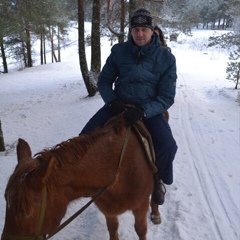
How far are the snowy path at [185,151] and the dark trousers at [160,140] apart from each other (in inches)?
44.1

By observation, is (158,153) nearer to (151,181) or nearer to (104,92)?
(151,181)

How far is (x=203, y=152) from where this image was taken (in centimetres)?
607

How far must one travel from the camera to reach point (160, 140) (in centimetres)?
300

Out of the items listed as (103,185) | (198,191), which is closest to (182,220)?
(198,191)

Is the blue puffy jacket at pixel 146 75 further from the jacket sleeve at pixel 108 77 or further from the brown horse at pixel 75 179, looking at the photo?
the brown horse at pixel 75 179

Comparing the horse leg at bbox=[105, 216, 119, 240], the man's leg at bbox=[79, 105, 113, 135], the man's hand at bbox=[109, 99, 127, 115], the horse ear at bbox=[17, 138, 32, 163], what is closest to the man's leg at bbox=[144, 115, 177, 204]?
the man's hand at bbox=[109, 99, 127, 115]

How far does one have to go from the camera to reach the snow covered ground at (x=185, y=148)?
3727 mm

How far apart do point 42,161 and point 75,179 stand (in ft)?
1.04

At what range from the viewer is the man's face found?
3057 mm

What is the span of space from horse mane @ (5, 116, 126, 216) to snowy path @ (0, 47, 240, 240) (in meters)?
2.01

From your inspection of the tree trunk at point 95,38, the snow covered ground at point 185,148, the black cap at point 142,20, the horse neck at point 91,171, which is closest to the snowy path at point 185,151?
the snow covered ground at point 185,148

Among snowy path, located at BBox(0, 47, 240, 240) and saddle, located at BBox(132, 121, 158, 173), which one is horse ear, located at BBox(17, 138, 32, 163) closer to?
saddle, located at BBox(132, 121, 158, 173)

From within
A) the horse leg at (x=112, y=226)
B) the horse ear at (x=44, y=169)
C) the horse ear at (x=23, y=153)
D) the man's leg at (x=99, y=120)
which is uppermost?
the horse ear at (x=44, y=169)

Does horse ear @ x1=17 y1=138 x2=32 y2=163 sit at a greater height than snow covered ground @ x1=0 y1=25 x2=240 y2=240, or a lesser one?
greater
